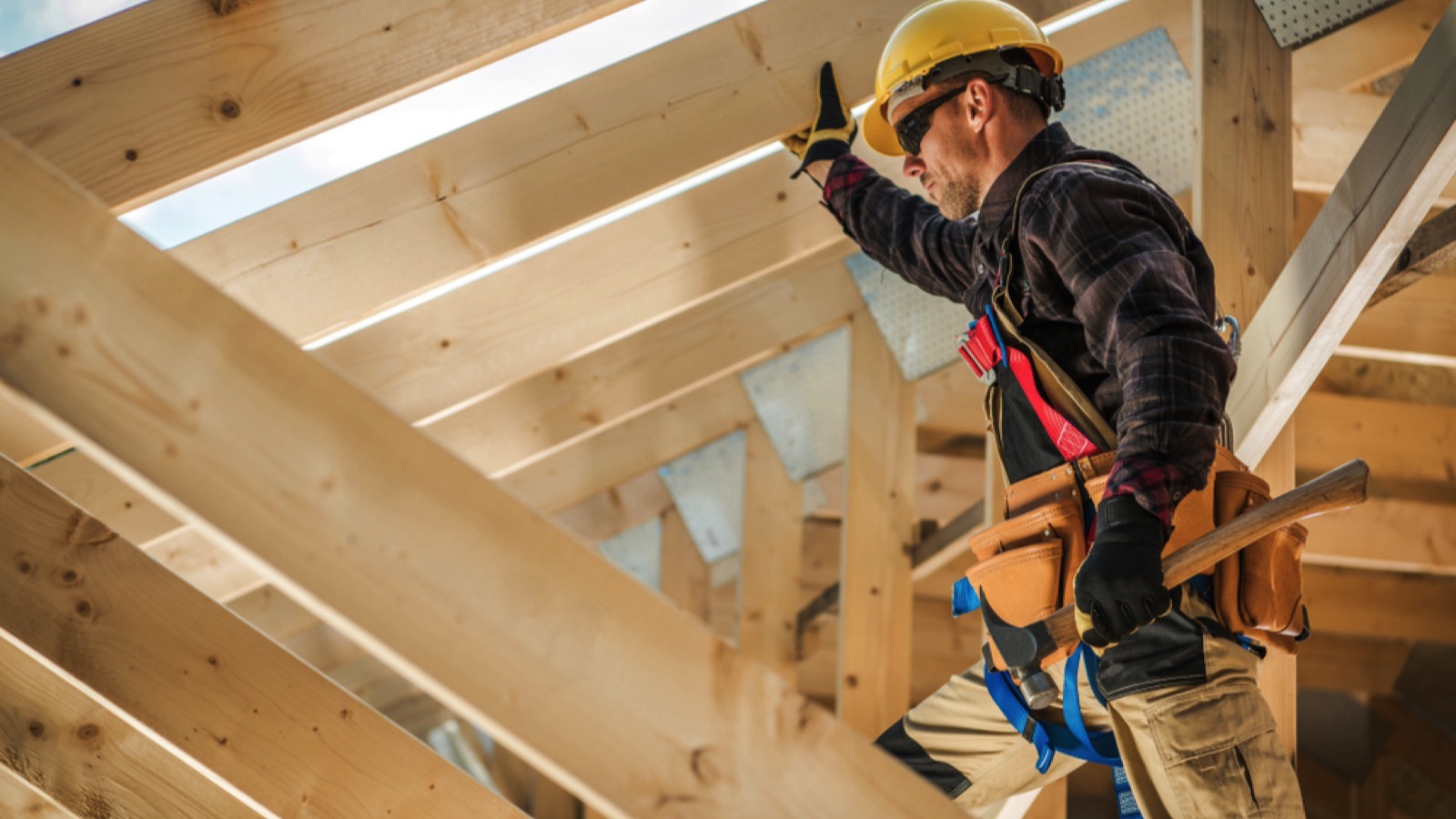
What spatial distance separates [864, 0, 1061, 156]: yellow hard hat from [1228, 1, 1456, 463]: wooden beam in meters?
0.46

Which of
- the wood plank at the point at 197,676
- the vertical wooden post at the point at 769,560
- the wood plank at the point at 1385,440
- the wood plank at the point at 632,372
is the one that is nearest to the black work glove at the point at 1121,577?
the wood plank at the point at 197,676

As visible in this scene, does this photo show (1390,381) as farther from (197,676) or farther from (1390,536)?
(197,676)

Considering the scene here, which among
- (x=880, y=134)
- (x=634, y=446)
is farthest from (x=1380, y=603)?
(x=880, y=134)

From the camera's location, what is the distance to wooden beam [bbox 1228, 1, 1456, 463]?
5.77 feet

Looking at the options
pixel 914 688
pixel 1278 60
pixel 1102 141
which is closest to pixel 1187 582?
pixel 1278 60

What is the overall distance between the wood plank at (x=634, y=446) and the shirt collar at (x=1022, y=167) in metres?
3.19

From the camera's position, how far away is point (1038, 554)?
1.71 m

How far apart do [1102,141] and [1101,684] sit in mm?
1709

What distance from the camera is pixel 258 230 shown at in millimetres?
2389

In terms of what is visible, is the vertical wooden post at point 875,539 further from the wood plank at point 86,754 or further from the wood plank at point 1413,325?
the wood plank at point 86,754

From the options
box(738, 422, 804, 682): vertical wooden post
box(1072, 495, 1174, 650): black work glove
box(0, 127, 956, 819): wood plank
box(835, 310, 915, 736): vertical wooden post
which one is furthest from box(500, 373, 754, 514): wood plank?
box(0, 127, 956, 819): wood plank

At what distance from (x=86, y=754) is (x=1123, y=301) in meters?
2.11

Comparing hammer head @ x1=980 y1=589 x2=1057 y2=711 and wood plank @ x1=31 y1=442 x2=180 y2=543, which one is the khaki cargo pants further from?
wood plank @ x1=31 y1=442 x2=180 y2=543

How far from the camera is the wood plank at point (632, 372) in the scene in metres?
4.23
